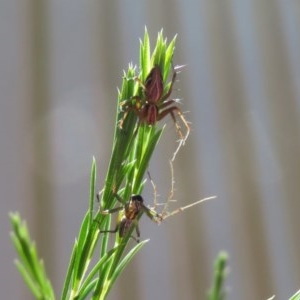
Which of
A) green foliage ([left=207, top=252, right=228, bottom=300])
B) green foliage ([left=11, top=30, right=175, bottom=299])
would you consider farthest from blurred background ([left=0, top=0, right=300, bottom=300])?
green foliage ([left=207, top=252, right=228, bottom=300])

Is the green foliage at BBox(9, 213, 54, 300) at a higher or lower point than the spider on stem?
lower

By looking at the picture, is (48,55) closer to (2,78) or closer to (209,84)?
(2,78)

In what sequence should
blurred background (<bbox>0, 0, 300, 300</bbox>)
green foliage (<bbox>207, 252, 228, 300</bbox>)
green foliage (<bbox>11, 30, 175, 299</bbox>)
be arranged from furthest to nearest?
1. blurred background (<bbox>0, 0, 300, 300</bbox>)
2. green foliage (<bbox>11, 30, 175, 299</bbox>)
3. green foliage (<bbox>207, 252, 228, 300</bbox>)

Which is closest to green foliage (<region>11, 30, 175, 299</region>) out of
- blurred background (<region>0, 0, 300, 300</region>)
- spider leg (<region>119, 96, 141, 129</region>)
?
spider leg (<region>119, 96, 141, 129</region>)

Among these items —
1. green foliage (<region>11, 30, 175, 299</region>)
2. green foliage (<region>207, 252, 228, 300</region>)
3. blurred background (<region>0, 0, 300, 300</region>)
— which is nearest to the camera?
green foliage (<region>207, 252, 228, 300</region>)

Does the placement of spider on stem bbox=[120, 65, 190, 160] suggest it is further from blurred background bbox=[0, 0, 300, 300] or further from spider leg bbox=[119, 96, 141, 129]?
blurred background bbox=[0, 0, 300, 300]

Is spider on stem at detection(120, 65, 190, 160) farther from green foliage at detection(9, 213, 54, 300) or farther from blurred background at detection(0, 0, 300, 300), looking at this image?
blurred background at detection(0, 0, 300, 300)

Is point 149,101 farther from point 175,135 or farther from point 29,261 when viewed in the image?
point 175,135

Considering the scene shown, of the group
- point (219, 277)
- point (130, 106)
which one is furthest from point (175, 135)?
point (219, 277)

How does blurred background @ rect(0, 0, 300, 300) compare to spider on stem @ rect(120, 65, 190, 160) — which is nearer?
spider on stem @ rect(120, 65, 190, 160)

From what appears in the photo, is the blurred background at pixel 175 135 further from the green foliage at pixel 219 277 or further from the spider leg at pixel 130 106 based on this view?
the green foliage at pixel 219 277
